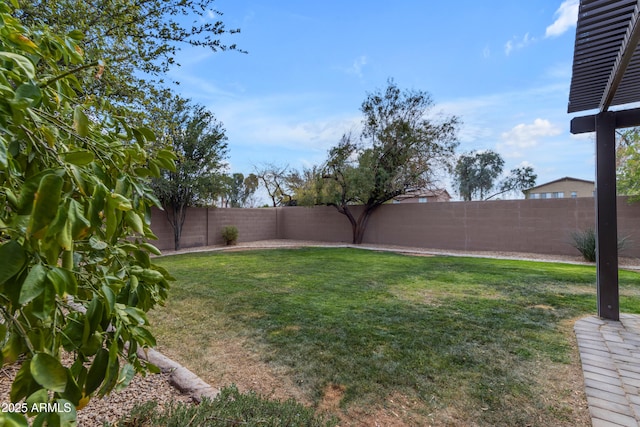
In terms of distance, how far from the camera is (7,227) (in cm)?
56

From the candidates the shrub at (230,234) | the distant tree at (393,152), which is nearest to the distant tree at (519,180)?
the distant tree at (393,152)

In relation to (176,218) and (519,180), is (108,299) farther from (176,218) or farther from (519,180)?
(519,180)

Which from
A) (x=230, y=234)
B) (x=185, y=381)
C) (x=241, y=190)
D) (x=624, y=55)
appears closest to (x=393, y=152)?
(x=230, y=234)

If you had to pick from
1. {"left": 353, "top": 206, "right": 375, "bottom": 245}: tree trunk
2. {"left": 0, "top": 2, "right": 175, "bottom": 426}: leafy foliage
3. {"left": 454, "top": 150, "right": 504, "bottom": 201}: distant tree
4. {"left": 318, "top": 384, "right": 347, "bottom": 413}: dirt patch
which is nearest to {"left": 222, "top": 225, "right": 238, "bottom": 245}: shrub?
{"left": 353, "top": 206, "right": 375, "bottom": 245}: tree trunk

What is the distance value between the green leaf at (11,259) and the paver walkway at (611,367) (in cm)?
271

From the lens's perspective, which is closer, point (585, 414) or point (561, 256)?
point (585, 414)

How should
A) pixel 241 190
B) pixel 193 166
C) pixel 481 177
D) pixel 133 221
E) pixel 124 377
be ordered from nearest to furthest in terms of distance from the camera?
pixel 133 221 → pixel 124 377 → pixel 193 166 → pixel 241 190 → pixel 481 177

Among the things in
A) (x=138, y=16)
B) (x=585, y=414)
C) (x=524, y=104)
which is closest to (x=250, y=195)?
(x=524, y=104)

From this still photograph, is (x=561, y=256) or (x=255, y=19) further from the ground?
(x=255, y=19)

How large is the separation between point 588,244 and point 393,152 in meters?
6.56

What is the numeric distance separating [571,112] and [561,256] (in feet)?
22.5

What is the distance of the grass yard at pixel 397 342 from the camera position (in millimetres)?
2027

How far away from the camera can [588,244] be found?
8.03 meters

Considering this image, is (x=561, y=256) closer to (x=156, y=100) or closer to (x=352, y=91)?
(x=352, y=91)
